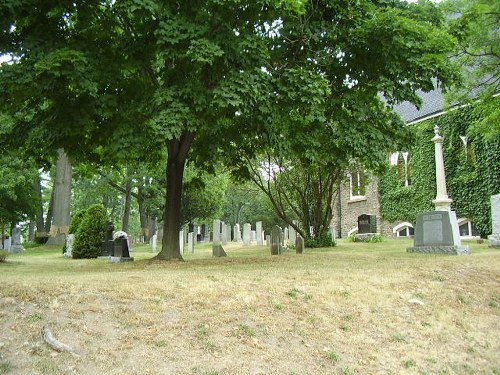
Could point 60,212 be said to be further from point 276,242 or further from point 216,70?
point 216,70

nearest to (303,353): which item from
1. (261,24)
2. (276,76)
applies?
(276,76)

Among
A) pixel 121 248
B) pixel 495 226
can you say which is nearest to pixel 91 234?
pixel 121 248

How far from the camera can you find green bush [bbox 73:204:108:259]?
17.4 m

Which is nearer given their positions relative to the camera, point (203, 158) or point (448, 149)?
point (203, 158)

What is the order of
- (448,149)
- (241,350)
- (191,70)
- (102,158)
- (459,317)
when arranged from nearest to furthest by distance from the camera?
1. (241,350)
2. (459,317)
3. (191,70)
4. (102,158)
5. (448,149)

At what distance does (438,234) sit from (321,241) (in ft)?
21.0

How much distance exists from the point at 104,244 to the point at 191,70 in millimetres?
9077

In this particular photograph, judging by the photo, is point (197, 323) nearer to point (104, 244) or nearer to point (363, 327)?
point (363, 327)

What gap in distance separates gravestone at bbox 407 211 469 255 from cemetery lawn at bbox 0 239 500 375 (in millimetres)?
5801

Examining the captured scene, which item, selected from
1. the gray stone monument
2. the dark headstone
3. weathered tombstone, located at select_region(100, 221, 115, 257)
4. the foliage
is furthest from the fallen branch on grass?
the dark headstone

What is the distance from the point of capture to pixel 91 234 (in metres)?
17.7

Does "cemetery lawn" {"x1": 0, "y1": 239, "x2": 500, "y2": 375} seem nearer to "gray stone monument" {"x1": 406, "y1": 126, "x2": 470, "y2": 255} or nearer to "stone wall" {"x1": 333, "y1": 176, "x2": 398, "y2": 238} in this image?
"gray stone monument" {"x1": 406, "y1": 126, "x2": 470, "y2": 255}

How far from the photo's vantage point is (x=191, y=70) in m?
10.3

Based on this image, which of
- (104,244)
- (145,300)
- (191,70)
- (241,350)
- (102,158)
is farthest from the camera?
(104,244)
